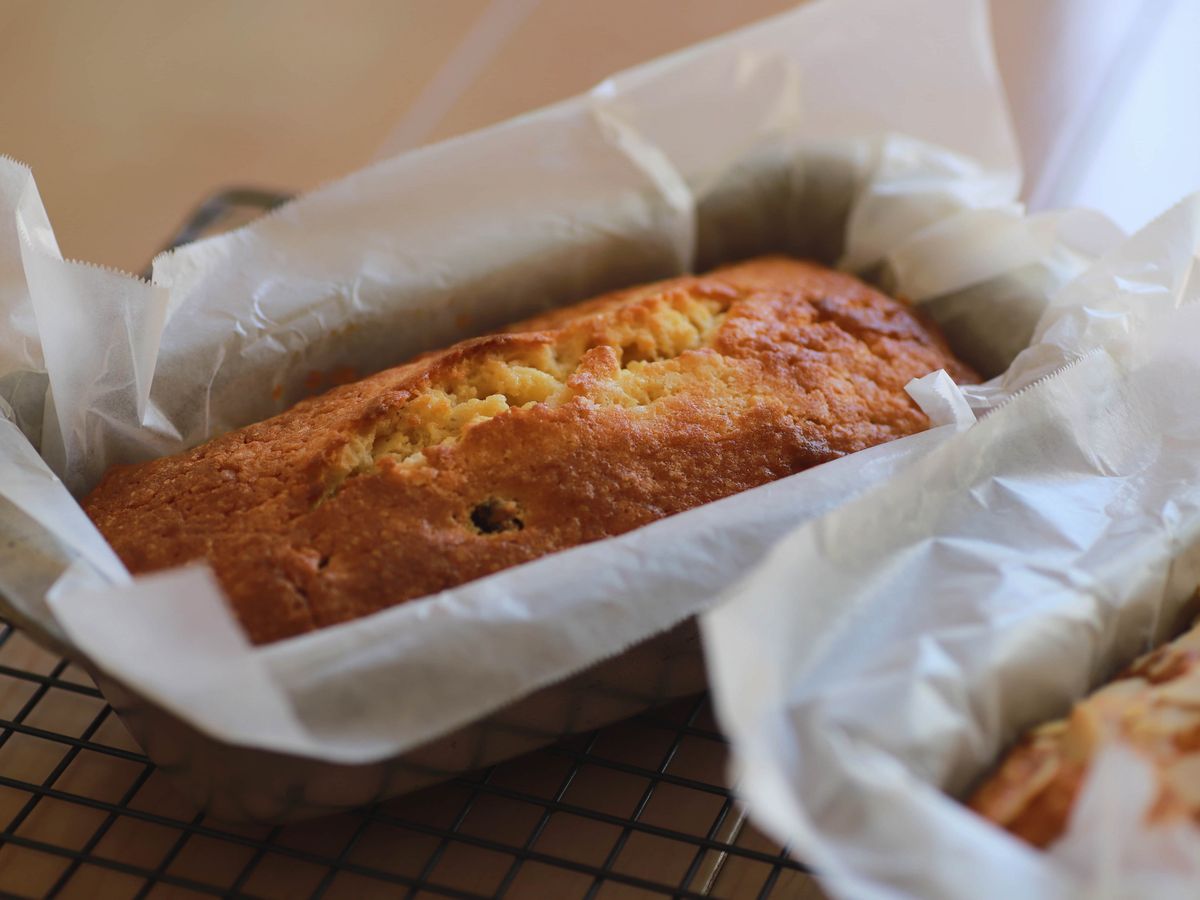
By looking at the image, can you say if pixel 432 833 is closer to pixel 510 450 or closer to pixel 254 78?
pixel 510 450

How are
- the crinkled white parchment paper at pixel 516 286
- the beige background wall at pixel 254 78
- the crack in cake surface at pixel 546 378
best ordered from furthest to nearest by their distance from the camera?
the beige background wall at pixel 254 78
the crack in cake surface at pixel 546 378
the crinkled white parchment paper at pixel 516 286

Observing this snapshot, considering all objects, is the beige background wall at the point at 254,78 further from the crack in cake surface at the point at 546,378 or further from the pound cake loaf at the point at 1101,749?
the pound cake loaf at the point at 1101,749

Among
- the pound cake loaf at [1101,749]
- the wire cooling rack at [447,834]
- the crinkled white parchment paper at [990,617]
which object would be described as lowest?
the wire cooling rack at [447,834]

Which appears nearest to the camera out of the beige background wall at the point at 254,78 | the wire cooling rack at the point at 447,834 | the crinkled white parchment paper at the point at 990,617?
the crinkled white parchment paper at the point at 990,617

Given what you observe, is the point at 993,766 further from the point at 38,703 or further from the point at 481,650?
the point at 38,703

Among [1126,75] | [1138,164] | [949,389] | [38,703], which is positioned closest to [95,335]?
[38,703]

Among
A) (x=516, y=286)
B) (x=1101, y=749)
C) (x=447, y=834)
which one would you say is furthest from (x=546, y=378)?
(x=1101, y=749)

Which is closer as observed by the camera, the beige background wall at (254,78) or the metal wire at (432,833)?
the metal wire at (432,833)

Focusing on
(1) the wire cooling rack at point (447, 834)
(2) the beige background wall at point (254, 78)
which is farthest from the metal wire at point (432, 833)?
(2) the beige background wall at point (254, 78)
